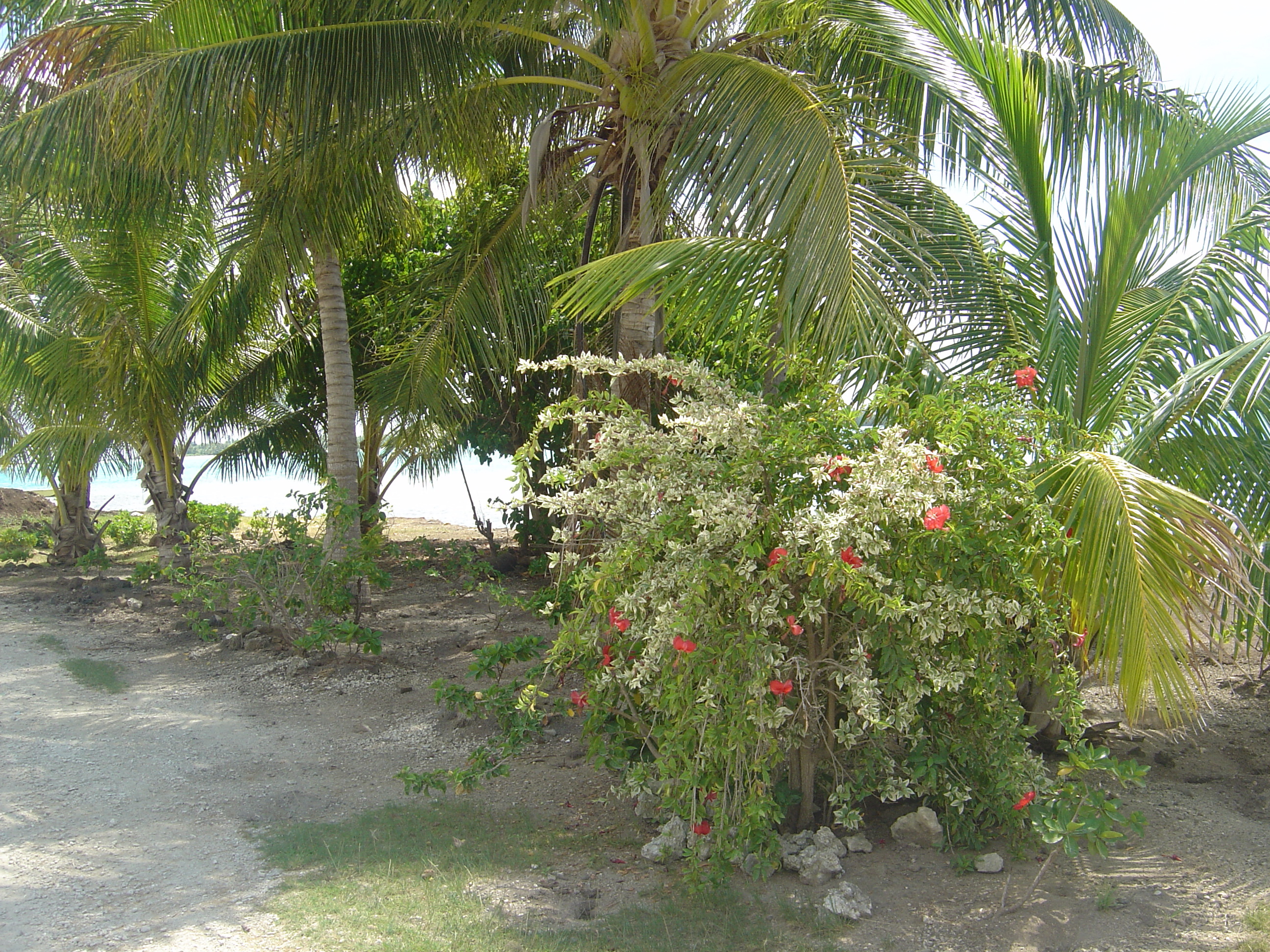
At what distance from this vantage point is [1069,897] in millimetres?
3496

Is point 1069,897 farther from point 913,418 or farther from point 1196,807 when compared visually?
point 913,418

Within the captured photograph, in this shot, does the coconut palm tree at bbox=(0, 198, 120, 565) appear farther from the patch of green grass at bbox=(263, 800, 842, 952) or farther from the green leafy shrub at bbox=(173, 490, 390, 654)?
the patch of green grass at bbox=(263, 800, 842, 952)

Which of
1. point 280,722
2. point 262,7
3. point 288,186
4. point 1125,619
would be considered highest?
point 262,7

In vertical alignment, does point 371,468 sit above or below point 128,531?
above

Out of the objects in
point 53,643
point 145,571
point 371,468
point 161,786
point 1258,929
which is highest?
point 371,468

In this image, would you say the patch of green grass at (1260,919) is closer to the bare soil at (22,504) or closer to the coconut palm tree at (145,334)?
the coconut palm tree at (145,334)

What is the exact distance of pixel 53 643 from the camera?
782cm

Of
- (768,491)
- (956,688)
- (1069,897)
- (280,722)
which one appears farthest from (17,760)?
(1069,897)

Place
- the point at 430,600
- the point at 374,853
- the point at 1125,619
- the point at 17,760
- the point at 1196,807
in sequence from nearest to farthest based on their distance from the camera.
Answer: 1. the point at 1125,619
2. the point at 374,853
3. the point at 1196,807
4. the point at 17,760
5. the point at 430,600

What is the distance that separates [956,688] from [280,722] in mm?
4216

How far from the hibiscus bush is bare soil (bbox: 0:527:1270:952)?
1.29ft

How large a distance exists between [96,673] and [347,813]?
3592 millimetres

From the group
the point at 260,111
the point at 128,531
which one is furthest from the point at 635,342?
the point at 128,531

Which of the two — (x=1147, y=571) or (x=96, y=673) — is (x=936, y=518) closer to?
(x=1147, y=571)
